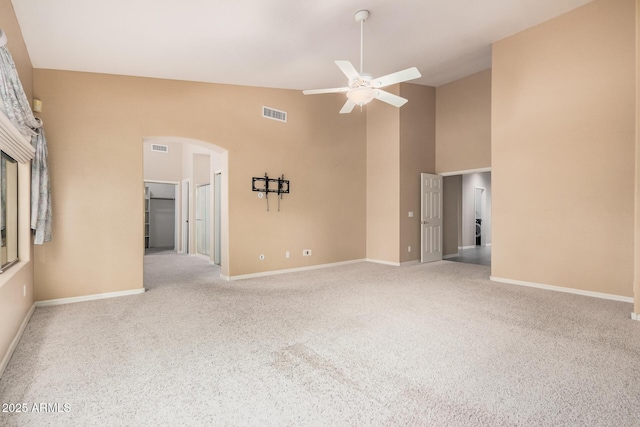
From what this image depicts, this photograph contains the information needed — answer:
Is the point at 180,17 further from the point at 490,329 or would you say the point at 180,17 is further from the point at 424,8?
the point at 490,329

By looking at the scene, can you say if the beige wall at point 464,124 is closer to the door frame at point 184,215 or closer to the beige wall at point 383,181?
the beige wall at point 383,181

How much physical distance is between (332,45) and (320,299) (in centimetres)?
342

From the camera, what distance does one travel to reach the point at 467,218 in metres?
9.59

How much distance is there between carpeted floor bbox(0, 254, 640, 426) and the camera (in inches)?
71.7

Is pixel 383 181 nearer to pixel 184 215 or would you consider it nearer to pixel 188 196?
pixel 188 196

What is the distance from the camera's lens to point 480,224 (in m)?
10.2

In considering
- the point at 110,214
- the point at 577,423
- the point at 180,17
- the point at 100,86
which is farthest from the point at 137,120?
the point at 577,423

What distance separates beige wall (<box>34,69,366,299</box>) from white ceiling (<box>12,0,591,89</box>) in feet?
1.28

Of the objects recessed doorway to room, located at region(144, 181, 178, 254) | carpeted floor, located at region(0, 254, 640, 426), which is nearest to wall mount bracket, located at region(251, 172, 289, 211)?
carpeted floor, located at region(0, 254, 640, 426)

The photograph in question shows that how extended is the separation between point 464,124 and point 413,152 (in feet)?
3.90

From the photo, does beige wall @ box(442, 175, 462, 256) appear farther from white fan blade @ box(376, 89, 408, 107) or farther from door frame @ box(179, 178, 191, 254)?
door frame @ box(179, 178, 191, 254)

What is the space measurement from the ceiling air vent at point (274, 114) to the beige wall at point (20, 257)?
10.4 feet

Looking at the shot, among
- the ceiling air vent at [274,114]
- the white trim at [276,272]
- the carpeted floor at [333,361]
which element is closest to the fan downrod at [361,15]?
the ceiling air vent at [274,114]

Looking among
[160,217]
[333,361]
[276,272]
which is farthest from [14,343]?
[160,217]
